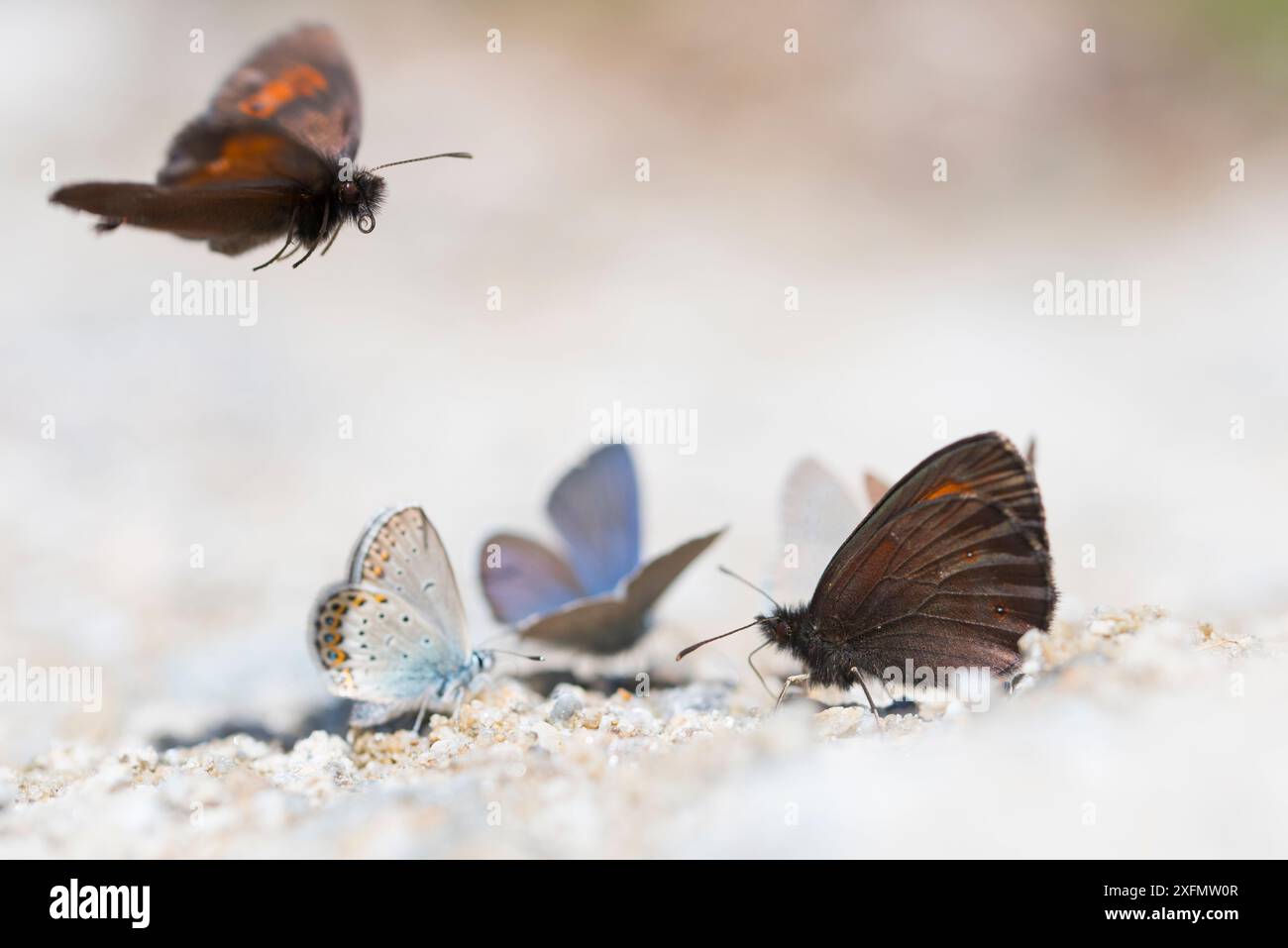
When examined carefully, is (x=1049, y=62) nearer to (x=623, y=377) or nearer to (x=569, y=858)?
(x=623, y=377)

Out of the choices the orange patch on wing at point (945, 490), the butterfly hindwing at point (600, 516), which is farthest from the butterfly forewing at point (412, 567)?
the orange patch on wing at point (945, 490)

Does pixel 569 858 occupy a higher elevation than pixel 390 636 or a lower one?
lower

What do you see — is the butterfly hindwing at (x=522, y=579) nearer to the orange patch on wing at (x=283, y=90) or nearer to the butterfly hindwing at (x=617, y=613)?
the butterfly hindwing at (x=617, y=613)

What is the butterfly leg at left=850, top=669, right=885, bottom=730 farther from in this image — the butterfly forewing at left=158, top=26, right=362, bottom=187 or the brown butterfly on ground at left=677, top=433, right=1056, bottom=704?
the butterfly forewing at left=158, top=26, right=362, bottom=187

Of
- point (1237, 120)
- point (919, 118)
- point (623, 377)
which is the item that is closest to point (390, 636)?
point (623, 377)

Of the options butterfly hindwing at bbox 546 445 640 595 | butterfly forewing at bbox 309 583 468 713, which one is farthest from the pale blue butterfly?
butterfly hindwing at bbox 546 445 640 595

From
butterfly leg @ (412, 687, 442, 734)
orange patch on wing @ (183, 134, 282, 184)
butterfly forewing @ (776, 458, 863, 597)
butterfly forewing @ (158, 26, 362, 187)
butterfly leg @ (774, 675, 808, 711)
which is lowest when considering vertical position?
butterfly leg @ (412, 687, 442, 734)

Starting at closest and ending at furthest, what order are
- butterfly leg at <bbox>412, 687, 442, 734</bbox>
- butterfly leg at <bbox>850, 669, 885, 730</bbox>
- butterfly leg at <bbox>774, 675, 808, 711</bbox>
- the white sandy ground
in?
the white sandy ground
butterfly leg at <bbox>850, 669, 885, 730</bbox>
butterfly leg at <bbox>774, 675, 808, 711</bbox>
butterfly leg at <bbox>412, 687, 442, 734</bbox>
